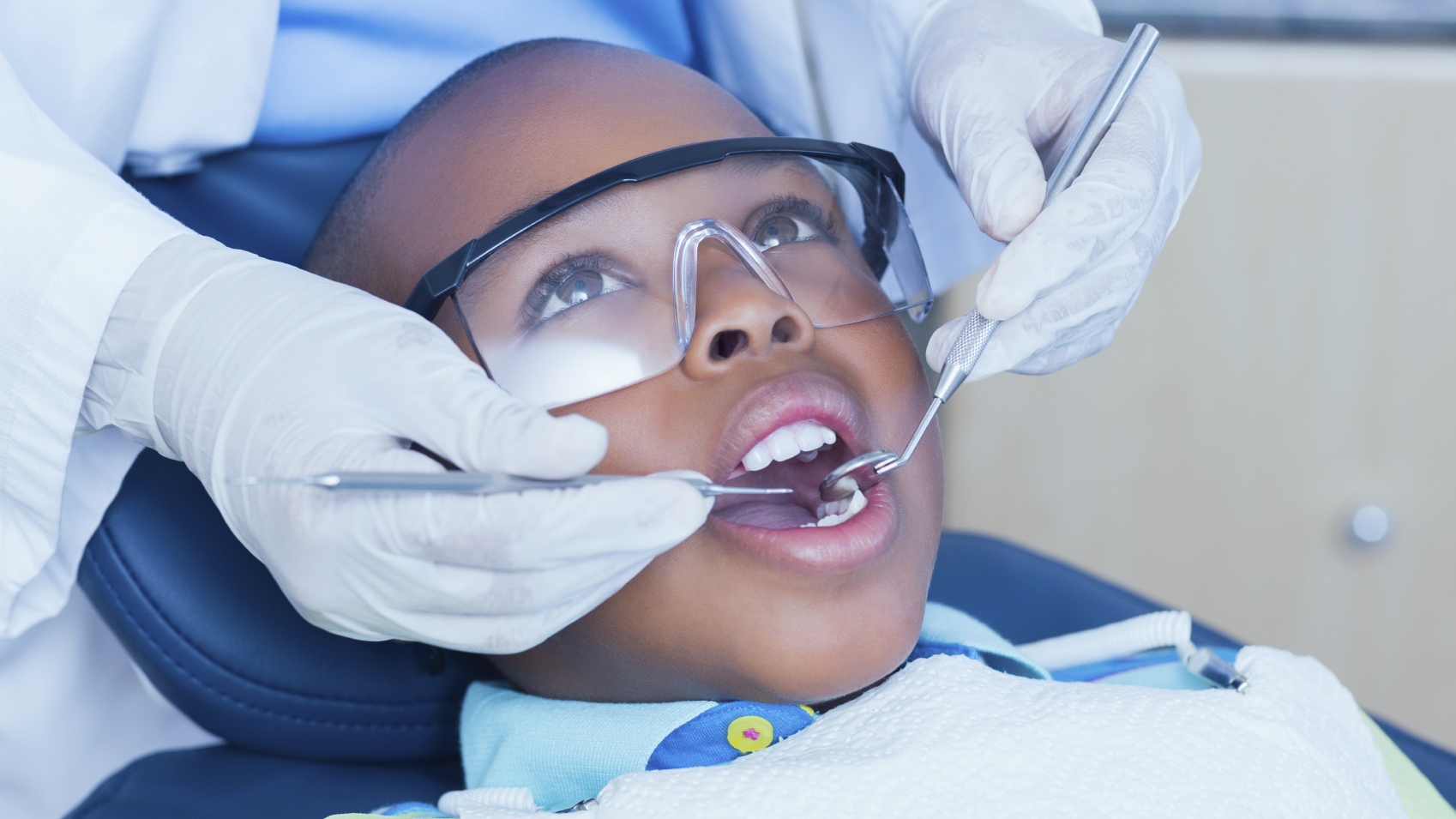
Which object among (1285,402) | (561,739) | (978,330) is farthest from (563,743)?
(1285,402)

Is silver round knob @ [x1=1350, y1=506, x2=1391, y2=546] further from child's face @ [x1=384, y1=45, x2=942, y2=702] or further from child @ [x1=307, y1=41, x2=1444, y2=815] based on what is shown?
child's face @ [x1=384, y1=45, x2=942, y2=702]

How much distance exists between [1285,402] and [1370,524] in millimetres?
269

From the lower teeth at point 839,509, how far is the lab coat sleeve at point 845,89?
0.51m

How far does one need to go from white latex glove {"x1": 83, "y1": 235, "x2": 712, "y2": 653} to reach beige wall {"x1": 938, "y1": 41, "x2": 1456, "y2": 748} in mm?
1339

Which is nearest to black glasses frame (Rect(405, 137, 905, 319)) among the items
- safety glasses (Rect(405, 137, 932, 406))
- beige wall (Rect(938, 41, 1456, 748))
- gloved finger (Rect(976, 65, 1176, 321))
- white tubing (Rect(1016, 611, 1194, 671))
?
safety glasses (Rect(405, 137, 932, 406))

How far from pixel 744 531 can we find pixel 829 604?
82 millimetres

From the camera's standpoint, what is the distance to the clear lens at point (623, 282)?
32.9 inches

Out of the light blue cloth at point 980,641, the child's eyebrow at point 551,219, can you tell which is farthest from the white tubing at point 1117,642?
the child's eyebrow at point 551,219

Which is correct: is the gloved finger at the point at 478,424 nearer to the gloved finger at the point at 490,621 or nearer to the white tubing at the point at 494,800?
the gloved finger at the point at 490,621

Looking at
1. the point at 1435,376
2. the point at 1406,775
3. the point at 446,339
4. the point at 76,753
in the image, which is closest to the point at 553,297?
the point at 446,339

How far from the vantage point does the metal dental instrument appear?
83 cm

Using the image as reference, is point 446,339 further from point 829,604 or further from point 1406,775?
point 1406,775

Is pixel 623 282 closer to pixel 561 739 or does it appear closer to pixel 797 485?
pixel 797 485

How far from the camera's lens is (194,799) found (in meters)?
0.96
